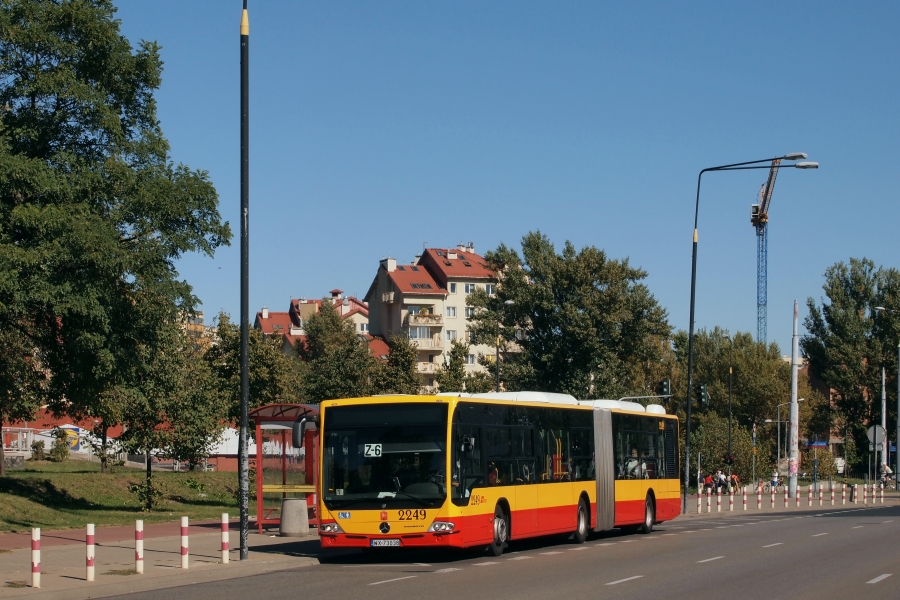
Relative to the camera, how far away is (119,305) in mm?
28469

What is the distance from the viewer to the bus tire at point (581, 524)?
24.8 m

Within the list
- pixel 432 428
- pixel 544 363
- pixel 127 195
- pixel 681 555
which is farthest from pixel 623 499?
pixel 544 363

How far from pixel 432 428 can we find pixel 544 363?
5086 cm

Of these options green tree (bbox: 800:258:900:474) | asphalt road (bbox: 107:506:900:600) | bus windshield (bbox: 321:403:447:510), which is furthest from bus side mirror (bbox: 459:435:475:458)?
green tree (bbox: 800:258:900:474)

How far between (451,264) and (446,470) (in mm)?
109581

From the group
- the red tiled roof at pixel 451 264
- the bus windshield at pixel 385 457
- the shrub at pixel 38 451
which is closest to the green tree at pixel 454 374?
the shrub at pixel 38 451

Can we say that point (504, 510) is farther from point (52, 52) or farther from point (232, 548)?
point (52, 52)

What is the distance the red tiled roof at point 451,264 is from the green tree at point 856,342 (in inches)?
1579

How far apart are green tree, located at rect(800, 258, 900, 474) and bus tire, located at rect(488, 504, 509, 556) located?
7928 centimetres

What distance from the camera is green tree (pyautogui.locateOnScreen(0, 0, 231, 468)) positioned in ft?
82.7

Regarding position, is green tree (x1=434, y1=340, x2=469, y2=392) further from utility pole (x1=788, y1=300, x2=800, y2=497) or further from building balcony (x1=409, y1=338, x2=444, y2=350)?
building balcony (x1=409, y1=338, x2=444, y2=350)

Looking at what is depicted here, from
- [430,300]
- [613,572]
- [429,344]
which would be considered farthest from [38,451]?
[430,300]

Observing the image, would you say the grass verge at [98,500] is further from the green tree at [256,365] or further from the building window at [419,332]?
the building window at [419,332]

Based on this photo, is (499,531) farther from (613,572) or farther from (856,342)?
(856,342)
